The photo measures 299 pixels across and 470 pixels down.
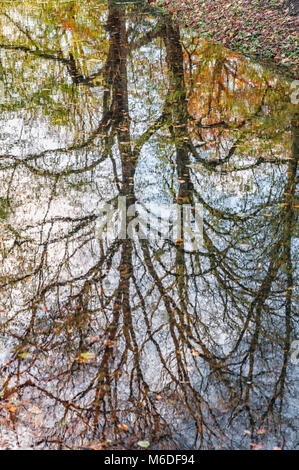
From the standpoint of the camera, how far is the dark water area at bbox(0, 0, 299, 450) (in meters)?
3.36

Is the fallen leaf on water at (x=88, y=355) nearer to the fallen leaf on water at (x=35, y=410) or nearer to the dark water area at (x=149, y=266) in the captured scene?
the dark water area at (x=149, y=266)

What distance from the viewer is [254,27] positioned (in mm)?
13531

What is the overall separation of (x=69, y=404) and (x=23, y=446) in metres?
0.42

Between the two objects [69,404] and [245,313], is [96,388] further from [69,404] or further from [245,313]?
[245,313]

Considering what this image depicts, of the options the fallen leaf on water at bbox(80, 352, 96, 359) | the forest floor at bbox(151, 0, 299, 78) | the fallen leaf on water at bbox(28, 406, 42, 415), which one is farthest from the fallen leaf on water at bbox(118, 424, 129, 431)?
the forest floor at bbox(151, 0, 299, 78)

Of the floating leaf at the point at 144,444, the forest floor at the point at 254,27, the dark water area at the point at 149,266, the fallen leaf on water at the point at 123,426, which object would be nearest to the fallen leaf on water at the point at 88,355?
the dark water area at the point at 149,266

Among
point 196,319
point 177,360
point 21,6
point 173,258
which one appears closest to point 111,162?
point 173,258

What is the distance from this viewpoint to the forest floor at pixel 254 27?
39.5 ft

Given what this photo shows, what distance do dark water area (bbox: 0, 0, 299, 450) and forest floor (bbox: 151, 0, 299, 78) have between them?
1761 mm

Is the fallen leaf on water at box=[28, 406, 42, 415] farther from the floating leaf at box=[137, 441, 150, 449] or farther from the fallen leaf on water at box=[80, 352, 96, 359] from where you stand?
the floating leaf at box=[137, 441, 150, 449]

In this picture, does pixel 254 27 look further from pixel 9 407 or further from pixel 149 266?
pixel 9 407

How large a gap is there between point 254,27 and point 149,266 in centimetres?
1091

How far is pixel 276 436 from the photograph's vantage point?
3.15 meters

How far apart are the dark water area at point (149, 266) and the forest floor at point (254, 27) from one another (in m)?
1.76
